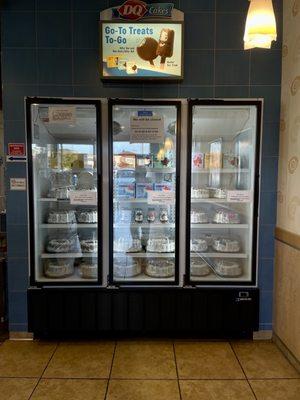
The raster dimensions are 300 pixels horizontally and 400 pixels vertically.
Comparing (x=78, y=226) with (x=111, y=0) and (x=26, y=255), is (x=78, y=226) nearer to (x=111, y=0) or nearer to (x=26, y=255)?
(x=26, y=255)

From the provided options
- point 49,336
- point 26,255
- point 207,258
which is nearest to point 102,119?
point 26,255

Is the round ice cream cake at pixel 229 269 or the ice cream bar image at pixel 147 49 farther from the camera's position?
Answer: the round ice cream cake at pixel 229 269

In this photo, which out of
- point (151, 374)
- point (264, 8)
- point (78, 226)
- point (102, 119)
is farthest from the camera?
point (78, 226)

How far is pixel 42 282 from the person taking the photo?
2.66m

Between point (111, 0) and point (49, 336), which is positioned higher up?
point (111, 0)

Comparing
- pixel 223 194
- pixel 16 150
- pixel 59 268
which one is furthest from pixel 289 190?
pixel 16 150

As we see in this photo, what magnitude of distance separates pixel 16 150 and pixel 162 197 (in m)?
1.29

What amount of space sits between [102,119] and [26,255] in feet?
4.36

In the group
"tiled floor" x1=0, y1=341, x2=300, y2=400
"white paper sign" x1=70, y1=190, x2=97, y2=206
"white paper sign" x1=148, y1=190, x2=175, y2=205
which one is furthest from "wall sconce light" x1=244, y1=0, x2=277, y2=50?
"tiled floor" x1=0, y1=341, x2=300, y2=400

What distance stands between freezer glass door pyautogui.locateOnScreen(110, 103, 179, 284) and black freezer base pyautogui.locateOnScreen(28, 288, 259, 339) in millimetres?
145

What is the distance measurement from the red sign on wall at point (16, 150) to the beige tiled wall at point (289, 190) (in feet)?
7.16

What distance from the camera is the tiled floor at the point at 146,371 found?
2076mm

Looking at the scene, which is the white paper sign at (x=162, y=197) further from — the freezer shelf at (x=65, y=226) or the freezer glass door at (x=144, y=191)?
the freezer shelf at (x=65, y=226)

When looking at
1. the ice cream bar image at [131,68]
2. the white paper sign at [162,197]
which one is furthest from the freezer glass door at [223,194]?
the ice cream bar image at [131,68]
